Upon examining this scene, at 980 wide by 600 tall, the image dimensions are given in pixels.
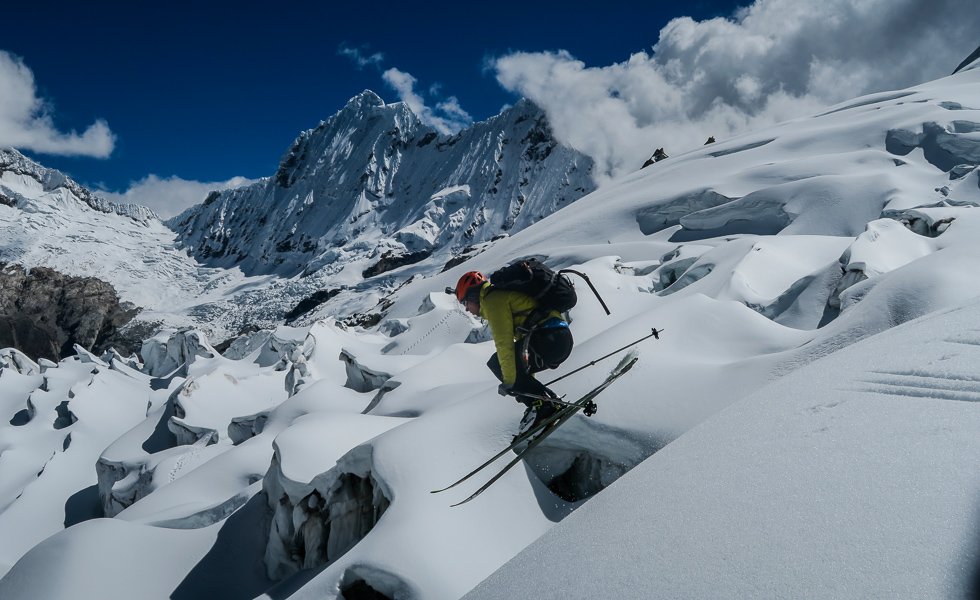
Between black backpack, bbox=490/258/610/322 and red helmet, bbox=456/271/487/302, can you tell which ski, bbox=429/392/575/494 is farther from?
red helmet, bbox=456/271/487/302

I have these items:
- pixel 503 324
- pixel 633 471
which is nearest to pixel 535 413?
pixel 503 324

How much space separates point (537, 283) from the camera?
15.8 feet

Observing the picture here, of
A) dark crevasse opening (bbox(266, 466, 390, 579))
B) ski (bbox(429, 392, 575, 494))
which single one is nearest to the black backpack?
ski (bbox(429, 392, 575, 494))

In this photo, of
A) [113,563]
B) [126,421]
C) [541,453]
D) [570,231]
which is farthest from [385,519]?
[570,231]

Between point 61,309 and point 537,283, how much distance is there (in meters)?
115

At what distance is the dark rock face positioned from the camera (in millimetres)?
78562

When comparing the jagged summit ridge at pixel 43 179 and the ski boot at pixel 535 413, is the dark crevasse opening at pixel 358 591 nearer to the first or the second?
the ski boot at pixel 535 413

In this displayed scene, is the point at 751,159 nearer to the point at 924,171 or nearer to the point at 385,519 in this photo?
the point at 924,171

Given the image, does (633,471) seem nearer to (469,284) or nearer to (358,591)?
(358,591)

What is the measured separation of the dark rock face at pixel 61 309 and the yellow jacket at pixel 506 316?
9304cm

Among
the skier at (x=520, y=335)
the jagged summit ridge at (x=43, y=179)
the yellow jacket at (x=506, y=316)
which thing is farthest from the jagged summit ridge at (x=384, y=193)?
the yellow jacket at (x=506, y=316)

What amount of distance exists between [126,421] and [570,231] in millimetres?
31078

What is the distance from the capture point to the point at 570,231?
38094 millimetres

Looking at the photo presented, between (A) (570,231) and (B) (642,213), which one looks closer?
(B) (642,213)
